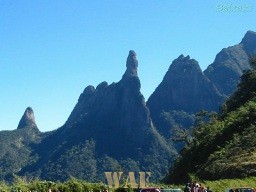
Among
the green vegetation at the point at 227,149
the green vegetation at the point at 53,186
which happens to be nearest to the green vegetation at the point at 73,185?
the green vegetation at the point at 53,186

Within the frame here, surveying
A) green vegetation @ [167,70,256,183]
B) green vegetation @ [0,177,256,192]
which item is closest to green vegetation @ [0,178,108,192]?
green vegetation @ [0,177,256,192]

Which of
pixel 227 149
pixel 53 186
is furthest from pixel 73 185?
pixel 227 149

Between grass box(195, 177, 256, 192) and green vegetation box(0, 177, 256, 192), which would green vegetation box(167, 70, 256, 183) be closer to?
grass box(195, 177, 256, 192)

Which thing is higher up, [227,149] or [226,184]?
[227,149]

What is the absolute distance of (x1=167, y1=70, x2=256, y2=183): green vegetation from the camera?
Result: 4309cm

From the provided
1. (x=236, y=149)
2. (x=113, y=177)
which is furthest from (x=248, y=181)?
(x=236, y=149)

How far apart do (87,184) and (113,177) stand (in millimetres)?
2365

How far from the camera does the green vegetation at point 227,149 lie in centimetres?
4309

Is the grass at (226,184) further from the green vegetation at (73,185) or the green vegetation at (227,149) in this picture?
the green vegetation at (227,149)

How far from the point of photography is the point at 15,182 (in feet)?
110

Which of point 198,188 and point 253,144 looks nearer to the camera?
point 198,188

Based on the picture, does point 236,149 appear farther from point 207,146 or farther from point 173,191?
point 173,191

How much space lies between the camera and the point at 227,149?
52906 mm

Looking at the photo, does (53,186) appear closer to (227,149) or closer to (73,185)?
(73,185)
